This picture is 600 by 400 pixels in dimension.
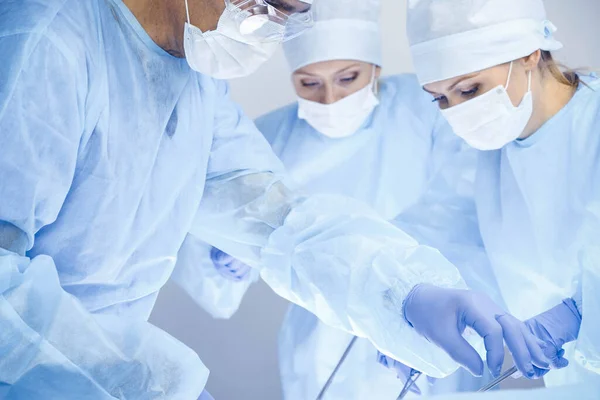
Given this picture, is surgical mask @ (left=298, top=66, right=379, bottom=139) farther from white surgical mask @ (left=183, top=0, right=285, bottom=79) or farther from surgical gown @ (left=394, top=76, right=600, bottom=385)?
white surgical mask @ (left=183, top=0, right=285, bottom=79)

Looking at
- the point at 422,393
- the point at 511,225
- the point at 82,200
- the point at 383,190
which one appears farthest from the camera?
the point at 383,190

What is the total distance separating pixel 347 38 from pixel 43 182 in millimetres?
1176

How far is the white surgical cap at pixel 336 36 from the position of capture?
1.98 metres

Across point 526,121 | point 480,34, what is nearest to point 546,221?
point 526,121

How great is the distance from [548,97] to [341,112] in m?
0.56

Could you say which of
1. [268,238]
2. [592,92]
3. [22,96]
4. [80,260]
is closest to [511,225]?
→ [592,92]

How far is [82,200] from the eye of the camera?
3.78ft

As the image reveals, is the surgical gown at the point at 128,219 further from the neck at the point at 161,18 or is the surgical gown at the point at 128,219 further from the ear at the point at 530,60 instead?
the ear at the point at 530,60

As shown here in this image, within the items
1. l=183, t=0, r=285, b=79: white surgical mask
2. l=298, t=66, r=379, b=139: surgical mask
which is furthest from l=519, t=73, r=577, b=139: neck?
l=183, t=0, r=285, b=79: white surgical mask

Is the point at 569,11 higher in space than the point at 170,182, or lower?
lower

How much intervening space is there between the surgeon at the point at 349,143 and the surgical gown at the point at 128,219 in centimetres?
51

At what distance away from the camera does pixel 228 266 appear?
6.53 feet

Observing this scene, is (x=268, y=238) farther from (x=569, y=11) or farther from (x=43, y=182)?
(x=569, y=11)

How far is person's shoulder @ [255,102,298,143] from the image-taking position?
2.18 m
